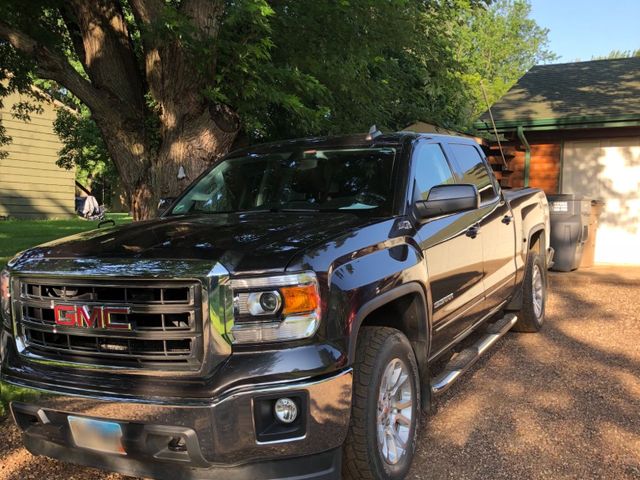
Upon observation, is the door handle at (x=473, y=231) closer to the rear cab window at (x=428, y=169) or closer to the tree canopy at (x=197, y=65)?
the rear cab window at (x=428, y=169)

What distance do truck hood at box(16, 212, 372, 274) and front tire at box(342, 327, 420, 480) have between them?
60cm

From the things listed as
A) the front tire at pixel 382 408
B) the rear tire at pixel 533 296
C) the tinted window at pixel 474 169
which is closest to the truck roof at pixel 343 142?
the tinted window at pixel 474 169

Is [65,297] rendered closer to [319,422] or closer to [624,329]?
[319,422]

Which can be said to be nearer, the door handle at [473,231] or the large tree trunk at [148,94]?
the door handle at [473,231]

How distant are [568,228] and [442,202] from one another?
7.56 metres

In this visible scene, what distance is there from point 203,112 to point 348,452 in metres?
4.90

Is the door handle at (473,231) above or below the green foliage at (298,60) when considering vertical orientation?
below

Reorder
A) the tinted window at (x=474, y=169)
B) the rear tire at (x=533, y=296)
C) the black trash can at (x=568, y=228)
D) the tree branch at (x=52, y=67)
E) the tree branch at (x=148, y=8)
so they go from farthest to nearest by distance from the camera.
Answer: the black trash can at (x=568, y=228), the tree branch at (x=52, y=67), the tree branch at (x=148, y=8), the rear tire at (x=533, y=296), the tinted window at (x=474, y=169)

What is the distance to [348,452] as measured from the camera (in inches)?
111

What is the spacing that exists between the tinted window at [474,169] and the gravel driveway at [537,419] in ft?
5.06

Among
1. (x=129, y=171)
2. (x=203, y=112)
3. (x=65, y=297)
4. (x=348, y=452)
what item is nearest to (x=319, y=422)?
(x=348, y=452)

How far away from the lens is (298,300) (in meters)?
2.56

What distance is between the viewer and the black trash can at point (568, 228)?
33.5 ft

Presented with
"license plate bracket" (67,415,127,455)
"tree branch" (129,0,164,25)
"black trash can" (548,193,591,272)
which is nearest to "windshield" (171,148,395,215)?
"license plate bracket" (67,415,127,455)
